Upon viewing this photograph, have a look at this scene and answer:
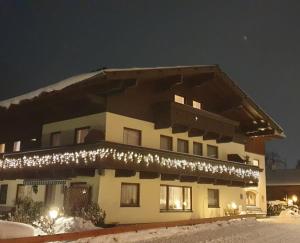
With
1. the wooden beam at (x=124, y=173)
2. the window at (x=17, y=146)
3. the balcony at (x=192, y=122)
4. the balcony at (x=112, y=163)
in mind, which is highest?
the balcony at (x=192, y=122)

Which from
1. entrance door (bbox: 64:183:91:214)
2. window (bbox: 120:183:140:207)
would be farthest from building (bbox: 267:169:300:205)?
entrance door (bbox: 64:183:91:214)

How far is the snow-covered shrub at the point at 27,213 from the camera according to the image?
18000 millimetres

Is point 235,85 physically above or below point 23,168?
above

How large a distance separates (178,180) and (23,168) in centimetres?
889

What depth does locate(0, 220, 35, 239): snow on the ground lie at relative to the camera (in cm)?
1209

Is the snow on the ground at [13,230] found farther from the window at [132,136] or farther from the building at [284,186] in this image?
the building at [284,186]

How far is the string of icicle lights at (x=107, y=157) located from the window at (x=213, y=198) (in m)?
1.75

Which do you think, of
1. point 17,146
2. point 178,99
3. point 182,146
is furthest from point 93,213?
point 17,146

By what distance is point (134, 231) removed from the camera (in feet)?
58.3

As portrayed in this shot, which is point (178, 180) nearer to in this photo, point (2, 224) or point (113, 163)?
point (113, 163)

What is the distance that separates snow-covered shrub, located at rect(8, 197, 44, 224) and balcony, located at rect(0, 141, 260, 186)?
1905 mm

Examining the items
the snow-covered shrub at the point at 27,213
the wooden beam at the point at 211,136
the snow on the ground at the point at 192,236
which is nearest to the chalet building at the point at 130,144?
the wooden beam at the point at 211,136

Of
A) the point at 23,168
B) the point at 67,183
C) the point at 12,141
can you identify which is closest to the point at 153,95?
the point at 67,183

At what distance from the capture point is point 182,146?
2533 cm
